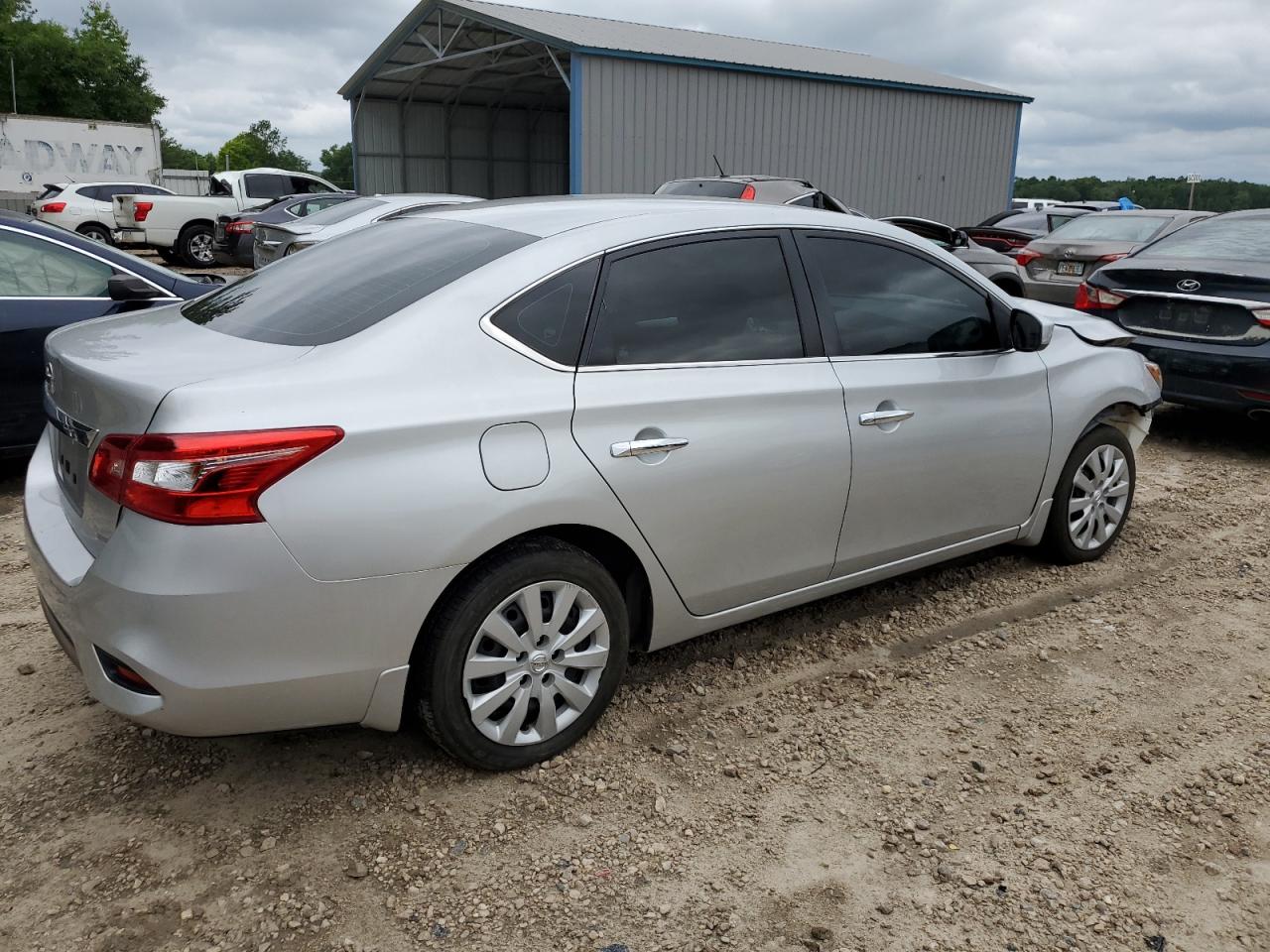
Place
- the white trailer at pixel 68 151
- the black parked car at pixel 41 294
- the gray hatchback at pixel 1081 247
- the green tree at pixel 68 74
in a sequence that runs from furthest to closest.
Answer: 1. the green tree at pixel 68 74
2. the white trailer at pixel 68 151
3. the gray hatchback at pixel 1081 247
4. the black parked car at pixel 41 294

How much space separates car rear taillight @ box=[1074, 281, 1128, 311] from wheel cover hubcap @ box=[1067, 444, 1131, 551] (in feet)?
9.28

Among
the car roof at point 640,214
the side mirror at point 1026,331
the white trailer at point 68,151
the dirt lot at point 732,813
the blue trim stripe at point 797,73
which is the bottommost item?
the dirt lot at point 732,813

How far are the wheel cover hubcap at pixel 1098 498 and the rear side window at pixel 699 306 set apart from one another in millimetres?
1869

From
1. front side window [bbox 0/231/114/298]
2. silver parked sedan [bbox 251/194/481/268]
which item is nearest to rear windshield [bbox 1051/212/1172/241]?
silver parked sedan [bbox 251/194/481/268]

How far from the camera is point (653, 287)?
3137mm

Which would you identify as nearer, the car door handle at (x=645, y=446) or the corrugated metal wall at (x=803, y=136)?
the car door handle at (x=645, y=446)

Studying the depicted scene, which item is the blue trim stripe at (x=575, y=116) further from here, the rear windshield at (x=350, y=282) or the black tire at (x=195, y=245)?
the rear windshield at (x=350, y=282)

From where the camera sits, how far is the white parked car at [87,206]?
2077 cm

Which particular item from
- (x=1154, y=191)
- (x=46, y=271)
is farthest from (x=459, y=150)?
(x=1154, y=191)

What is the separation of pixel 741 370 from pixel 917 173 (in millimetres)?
21373

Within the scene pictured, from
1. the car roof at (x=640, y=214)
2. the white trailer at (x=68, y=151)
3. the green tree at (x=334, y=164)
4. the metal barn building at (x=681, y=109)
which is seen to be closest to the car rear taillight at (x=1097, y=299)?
the car roof at (x=640, y=214)

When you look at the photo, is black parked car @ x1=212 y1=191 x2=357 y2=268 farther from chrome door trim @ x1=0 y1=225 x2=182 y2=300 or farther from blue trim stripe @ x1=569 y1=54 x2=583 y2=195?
chrome door trim @ x1=0 y1=225 x2=182 y2=300

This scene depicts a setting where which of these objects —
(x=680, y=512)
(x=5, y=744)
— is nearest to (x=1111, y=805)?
(x=680, y=512)

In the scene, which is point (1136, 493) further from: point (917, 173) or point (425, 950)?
point (917, 173)
